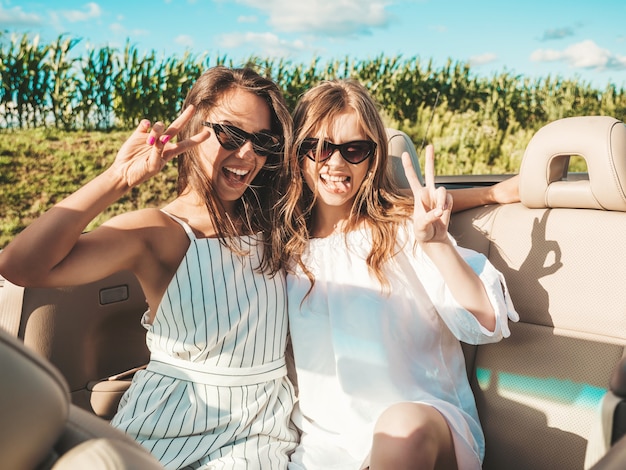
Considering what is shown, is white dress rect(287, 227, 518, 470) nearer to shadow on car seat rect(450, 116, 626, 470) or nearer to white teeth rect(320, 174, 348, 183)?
shadow on car seat rect(450, 116, 626, 470)

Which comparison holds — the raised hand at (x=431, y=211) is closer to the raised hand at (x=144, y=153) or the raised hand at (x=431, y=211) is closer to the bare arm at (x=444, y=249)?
the bare arm at (x=444, y=249)

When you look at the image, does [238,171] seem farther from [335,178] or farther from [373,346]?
[373,346]

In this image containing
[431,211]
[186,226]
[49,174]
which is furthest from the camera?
[49,174]

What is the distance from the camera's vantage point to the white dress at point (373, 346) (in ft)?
6.62

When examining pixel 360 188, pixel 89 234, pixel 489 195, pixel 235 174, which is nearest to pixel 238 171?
pixel 235 174

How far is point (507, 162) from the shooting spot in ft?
31.6

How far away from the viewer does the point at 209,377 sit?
1928mm

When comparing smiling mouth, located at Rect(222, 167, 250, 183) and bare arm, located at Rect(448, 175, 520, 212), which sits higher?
smiling mouth, located at Rect(222, 167, 250, 183)

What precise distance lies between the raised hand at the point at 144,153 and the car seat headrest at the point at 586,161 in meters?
1.29

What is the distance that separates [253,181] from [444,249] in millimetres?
821

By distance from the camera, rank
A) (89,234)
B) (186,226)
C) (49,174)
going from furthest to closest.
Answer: (49,174)
(186,226)
(89,234)

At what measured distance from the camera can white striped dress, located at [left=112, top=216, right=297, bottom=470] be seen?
187cm

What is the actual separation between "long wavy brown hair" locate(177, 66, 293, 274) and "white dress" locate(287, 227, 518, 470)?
24cm

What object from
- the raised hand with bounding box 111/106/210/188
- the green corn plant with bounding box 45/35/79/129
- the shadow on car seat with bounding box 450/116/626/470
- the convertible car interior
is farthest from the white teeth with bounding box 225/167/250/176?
the green corn plant with bounding box 45/35/79/129
